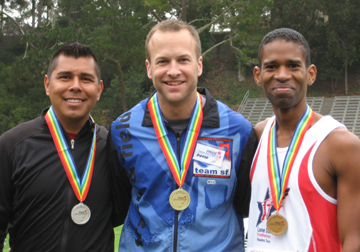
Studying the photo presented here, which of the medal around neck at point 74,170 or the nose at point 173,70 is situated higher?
the nose at point 173,70

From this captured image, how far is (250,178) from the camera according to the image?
3141 mm

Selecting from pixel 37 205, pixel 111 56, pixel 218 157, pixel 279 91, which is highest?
pixel 111 56

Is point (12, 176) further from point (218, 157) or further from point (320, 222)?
point (320, 222)

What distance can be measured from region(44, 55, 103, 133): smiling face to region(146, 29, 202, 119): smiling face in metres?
0.55

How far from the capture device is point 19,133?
3.17 m

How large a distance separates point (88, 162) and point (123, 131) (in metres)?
0.38

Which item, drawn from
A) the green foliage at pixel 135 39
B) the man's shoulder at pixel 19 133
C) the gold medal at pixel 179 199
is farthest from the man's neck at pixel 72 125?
the green foliage at pixel 135 39

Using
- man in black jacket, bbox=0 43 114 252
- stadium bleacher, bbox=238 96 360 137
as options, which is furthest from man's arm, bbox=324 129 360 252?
stadium bleacher, bbox=238 96 360 137

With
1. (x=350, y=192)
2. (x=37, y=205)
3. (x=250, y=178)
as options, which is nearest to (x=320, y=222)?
(x=350, y=192)

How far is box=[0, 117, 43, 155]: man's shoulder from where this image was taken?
310cm

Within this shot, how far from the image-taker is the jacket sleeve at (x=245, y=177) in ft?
10.7

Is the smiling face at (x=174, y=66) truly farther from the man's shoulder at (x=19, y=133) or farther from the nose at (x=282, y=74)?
the man's shoulder at (x=19, y=133)

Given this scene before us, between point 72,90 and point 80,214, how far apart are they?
0.99 m

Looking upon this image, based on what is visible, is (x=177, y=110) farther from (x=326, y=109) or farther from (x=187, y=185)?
(x=326, y=109)
